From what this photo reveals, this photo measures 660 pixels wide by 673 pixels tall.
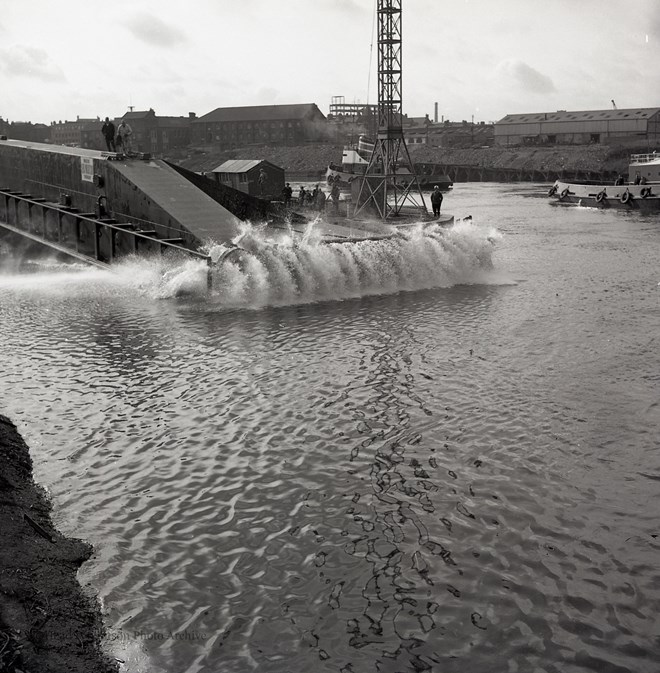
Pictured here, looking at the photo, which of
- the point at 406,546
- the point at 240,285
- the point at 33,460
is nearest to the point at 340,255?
the point at 240,285

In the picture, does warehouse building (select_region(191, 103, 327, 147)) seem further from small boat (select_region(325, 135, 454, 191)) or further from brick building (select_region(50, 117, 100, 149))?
small boat (select_region(325, 135, 454, 191))

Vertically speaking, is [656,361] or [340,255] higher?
[340,255]

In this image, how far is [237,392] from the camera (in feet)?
39.5

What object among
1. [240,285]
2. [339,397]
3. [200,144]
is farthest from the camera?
[200,144]

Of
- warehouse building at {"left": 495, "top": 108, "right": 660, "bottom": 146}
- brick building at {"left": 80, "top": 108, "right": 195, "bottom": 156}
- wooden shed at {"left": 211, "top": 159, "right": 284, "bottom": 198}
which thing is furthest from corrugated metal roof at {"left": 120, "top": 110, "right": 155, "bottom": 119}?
wooden shed at {"left": 211, "top": 159, "right": 284, "bottom": 198}

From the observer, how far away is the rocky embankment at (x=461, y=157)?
103562 mm

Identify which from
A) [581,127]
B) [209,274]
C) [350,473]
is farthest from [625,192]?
[581,127]

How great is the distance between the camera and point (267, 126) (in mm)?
152375

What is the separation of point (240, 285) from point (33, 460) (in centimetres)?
1041

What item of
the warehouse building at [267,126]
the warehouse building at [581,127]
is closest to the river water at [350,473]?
the warehouse building at [581,127]

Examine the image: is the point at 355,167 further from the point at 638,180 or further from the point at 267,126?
the point at 267,126

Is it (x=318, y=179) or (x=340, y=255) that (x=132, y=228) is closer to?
(x=340, y=255)

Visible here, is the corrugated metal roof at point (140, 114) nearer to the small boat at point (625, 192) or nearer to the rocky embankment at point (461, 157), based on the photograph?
the rocky embankment at point (461, 157)

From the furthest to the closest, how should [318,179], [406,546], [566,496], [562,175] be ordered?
[318,179] < [562,175] < [566,496] < [406,546]
